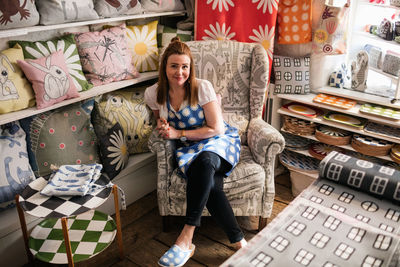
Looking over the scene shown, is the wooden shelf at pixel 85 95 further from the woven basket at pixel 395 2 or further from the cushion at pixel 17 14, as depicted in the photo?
the woven basket at pixel 395 2

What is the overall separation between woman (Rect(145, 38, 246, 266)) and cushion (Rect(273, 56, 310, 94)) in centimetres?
65

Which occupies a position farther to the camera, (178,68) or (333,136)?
(333,136)

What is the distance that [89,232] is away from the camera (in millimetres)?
2012

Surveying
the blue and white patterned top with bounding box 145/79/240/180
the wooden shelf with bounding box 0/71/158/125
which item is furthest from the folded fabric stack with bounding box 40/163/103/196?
the blue and white patterned top with bounding box 145/79/240/180

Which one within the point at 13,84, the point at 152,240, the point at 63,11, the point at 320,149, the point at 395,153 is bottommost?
the point at 152,240

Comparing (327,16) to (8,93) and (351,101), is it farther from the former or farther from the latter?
(8,93)

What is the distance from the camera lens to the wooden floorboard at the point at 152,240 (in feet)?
6.91

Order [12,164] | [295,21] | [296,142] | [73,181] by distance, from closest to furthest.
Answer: [73,181] < [12,164] < [295,21] < [296,142]

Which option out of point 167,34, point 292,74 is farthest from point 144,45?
point 292,74

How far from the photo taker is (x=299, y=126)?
8.70 ft

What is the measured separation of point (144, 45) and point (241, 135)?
919mm

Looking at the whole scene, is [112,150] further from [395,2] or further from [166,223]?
[395,2]

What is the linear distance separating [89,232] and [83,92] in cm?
83

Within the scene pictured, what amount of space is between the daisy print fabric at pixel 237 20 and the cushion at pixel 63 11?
0.81 m
